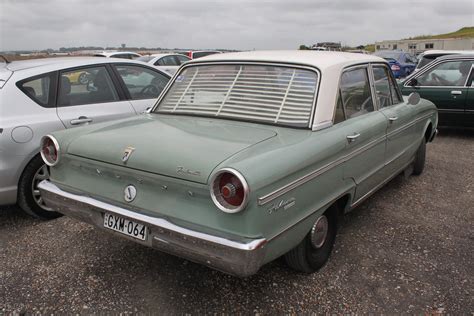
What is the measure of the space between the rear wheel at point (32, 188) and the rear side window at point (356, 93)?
2785 millimetres

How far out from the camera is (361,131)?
3.48 m

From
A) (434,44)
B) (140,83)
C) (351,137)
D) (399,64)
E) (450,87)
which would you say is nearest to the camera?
(351,137)

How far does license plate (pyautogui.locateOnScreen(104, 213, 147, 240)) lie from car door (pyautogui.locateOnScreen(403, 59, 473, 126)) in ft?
22.4

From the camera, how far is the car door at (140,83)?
16.7 ft

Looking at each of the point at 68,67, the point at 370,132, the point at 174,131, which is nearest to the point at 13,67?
the point at 68,67

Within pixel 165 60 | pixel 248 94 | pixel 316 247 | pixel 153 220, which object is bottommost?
pixel 316 247

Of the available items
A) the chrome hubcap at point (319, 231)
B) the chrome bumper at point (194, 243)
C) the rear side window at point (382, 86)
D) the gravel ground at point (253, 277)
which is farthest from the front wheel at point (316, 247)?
the rear side window at point (382, 86)

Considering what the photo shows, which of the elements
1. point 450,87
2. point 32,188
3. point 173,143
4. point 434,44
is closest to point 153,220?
point 173,143

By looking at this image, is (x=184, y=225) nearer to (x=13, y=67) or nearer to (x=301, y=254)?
(x=301, y=254)

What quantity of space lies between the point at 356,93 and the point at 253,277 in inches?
71.9

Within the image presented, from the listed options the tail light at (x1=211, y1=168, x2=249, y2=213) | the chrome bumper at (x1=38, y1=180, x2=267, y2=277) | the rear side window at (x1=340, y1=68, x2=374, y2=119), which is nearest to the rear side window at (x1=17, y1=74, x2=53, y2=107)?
the chrome bumper at (x1=38, y1=180, x2=267, y2=277)

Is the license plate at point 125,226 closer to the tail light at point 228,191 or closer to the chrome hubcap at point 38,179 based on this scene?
the tail light at point 228,191

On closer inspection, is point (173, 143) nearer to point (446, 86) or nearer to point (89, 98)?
point (89, 98)

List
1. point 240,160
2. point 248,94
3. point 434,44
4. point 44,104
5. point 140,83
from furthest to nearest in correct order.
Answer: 1. point 434,44
2. point 140,83
3. point 44,104
4. point 248,94
5. point 240,160
